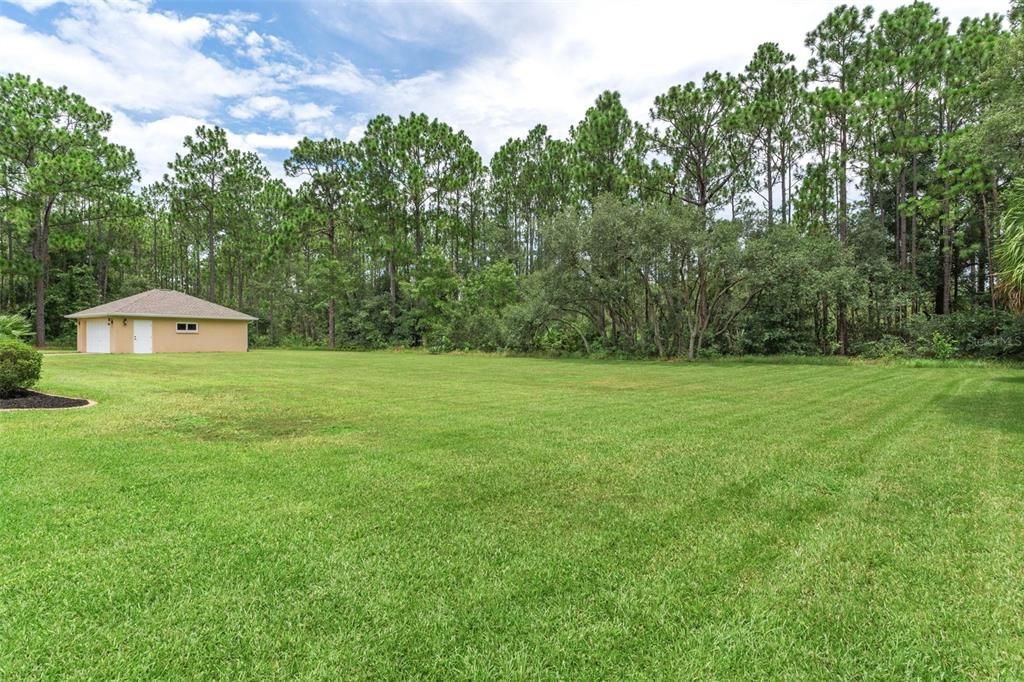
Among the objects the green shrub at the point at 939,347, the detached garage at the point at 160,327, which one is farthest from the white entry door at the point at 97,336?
the green shrub at the point at 939,347

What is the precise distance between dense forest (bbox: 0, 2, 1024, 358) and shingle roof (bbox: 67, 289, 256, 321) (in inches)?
292

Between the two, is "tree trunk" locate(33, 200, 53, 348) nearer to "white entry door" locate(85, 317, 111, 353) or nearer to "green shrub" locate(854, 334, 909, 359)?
"white entry door" locate(85, 317, 111, 353)

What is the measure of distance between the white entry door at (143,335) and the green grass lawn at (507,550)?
20724mm

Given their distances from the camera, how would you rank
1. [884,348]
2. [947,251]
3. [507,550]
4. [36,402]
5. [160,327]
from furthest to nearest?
[160,327]
[947,251]
[884,348]
[36,402]
[507,550]

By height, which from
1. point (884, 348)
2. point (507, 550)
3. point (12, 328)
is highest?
point (12, 328)

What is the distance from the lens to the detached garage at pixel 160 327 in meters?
23.7

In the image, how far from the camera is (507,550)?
2881 mm

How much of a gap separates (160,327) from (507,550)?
27.5 m

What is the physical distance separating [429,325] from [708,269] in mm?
18180

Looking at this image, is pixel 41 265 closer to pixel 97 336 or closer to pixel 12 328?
pixel 97 336

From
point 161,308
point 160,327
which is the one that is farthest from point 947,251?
point 161,308

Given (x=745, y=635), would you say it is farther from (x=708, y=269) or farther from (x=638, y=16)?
(x=708, y=269)

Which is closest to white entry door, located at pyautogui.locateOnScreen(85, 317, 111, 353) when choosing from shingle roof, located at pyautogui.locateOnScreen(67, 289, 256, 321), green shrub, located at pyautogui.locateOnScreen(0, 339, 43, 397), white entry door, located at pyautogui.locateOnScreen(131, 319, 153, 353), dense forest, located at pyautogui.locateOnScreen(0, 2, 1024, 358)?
shingle roof, located at pyautogui.locateOnScreen(67, 289, 256, 321)

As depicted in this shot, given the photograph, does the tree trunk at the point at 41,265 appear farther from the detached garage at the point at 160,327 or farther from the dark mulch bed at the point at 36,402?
the dark mulch bed at the point at 36,402
